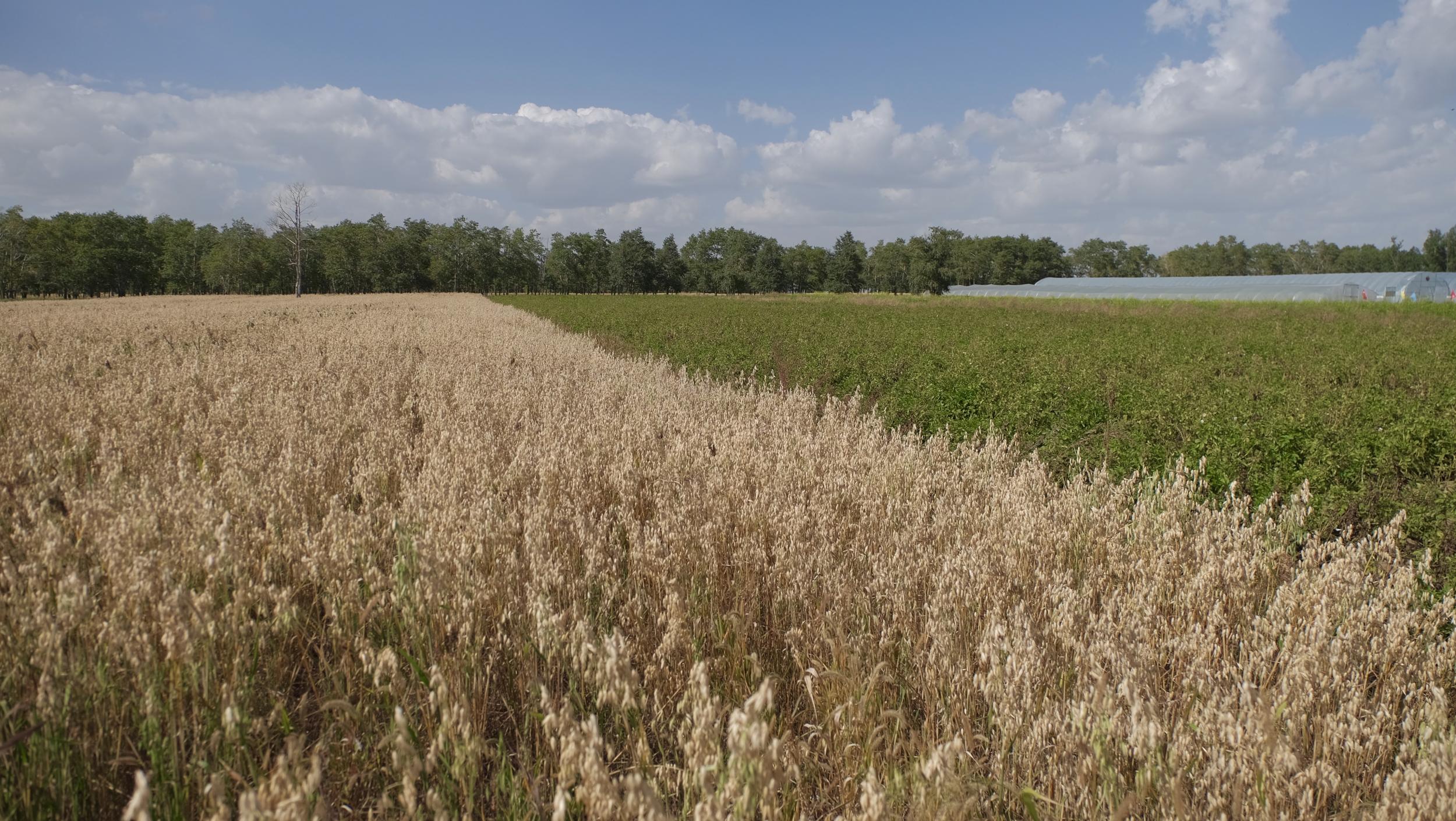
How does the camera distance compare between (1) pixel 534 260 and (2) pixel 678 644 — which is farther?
(1) pixel 534 260

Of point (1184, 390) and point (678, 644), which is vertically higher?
point (1184, 390)

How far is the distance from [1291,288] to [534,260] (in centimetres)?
9656

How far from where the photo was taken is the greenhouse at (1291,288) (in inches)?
1949

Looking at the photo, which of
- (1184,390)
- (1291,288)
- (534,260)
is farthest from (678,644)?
(534,260)

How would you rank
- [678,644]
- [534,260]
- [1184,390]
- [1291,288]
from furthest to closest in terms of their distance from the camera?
[534,260], [1291,288], [1184,390], [678,644]

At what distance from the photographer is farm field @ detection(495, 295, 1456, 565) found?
5.36m

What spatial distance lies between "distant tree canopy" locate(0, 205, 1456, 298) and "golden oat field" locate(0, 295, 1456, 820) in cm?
9181

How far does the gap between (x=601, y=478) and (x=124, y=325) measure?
733 inches

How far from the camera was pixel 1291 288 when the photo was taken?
169ft

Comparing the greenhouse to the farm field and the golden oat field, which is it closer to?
the farm field

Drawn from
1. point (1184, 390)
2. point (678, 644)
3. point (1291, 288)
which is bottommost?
point (678, 644)

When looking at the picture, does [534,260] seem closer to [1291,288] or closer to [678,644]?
[1291,288]

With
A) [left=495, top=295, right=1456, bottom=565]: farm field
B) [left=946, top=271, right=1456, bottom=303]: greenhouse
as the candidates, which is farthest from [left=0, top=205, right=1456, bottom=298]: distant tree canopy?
[left=495, top=295, right=1456, bottom=565]: farm field

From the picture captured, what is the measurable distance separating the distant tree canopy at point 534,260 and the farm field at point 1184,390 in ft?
274
